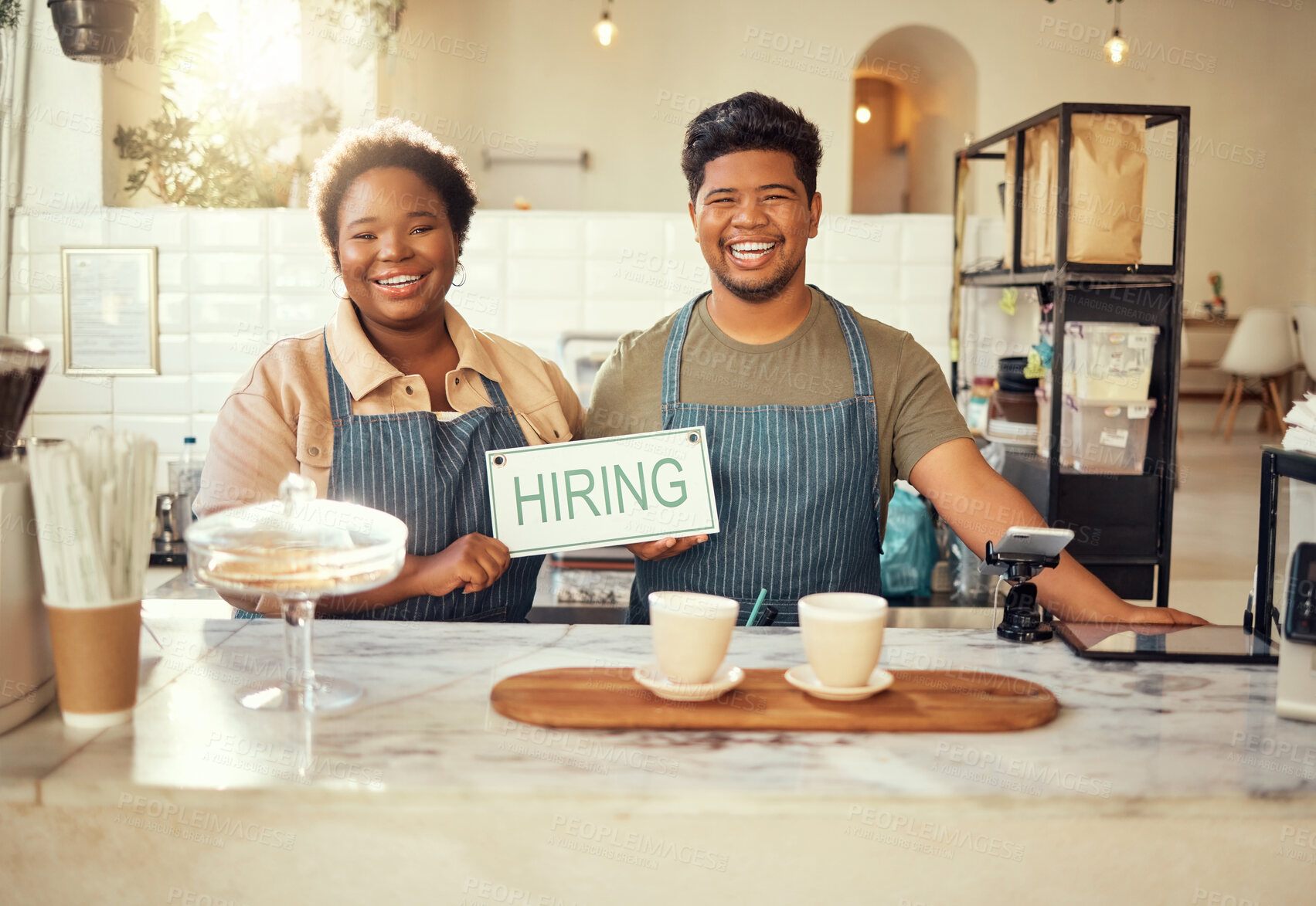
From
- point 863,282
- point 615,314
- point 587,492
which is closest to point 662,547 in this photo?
point 587,492

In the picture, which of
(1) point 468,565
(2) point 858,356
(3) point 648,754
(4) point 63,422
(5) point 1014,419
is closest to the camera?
(3) point 648,754

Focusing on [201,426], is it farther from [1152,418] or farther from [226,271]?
[1152,418]

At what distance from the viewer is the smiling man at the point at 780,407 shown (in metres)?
2.01

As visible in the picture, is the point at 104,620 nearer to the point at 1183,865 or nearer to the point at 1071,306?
the point at 1183,865

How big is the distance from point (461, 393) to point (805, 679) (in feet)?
3.26

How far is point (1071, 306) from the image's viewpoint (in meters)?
3.13

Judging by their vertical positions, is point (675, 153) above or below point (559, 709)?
above

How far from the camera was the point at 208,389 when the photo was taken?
381 centimetres

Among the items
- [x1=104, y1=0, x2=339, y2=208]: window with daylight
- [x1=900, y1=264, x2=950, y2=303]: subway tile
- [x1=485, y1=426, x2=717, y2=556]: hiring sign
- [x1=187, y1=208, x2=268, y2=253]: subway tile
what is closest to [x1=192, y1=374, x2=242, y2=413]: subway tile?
[x1=187, y1=208, x2=268, y2=253]: subway tile

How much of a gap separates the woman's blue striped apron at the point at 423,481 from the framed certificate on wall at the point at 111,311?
7.09 feet

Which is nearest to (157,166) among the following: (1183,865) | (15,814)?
(15,814)

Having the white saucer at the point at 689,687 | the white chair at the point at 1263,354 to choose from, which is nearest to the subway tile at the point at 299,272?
the white saucer at the point at 689,687

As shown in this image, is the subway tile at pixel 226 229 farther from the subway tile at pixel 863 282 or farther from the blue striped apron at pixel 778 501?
the blue striped apron at pixel 778 501

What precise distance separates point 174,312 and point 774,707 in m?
3.20
